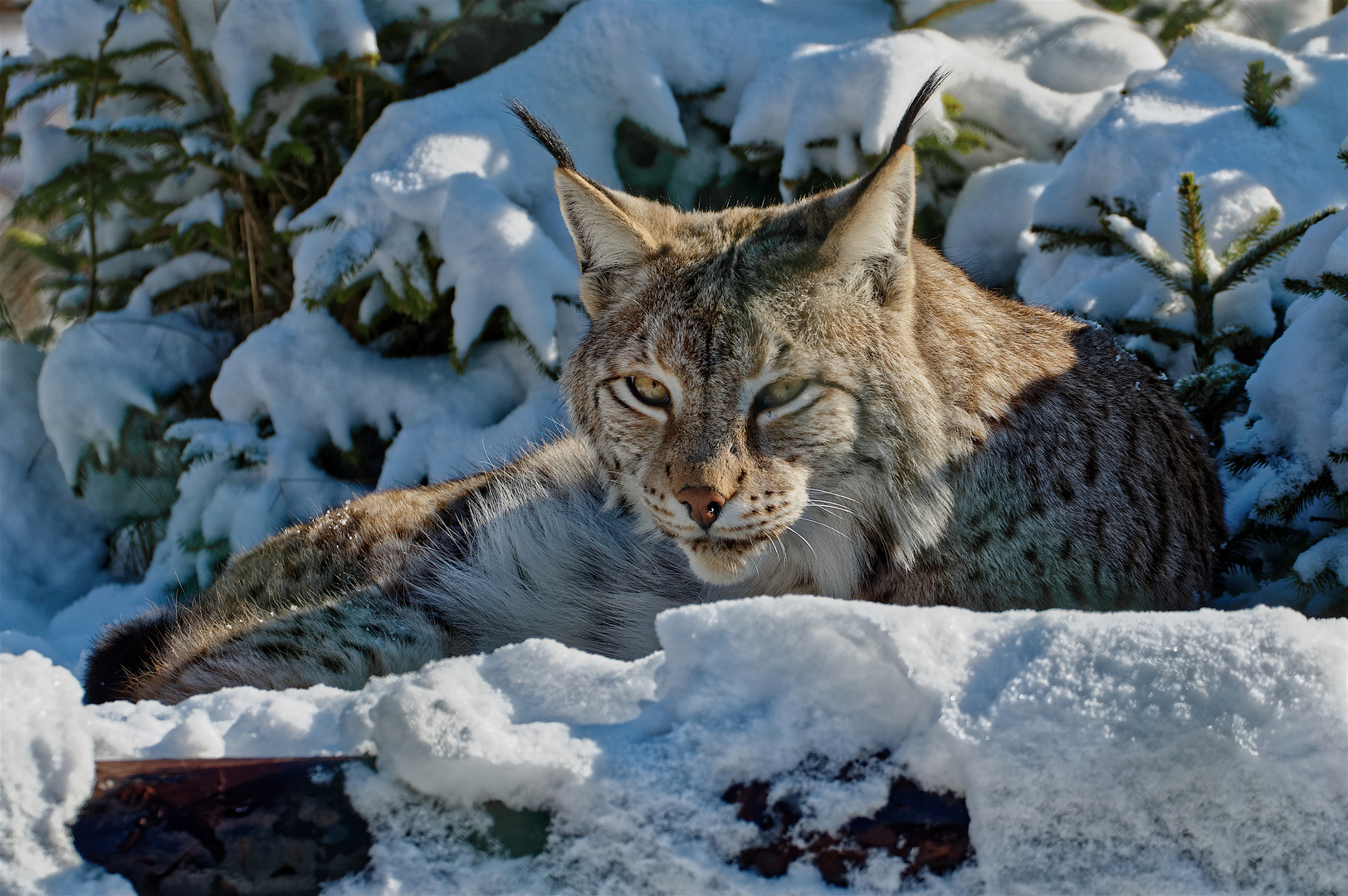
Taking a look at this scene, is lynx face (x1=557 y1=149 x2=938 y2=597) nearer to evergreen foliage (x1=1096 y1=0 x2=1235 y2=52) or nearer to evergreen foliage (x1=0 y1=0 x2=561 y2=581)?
evergreen foliage (x1=0 y1=0 x2=561 y2=581)

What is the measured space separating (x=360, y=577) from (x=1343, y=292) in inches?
115

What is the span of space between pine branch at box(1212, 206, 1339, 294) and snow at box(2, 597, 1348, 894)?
216 cm

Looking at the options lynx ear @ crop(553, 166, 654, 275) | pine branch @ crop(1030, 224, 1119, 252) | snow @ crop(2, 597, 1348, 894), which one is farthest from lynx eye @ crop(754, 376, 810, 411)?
pine branch @ crop(1030, 224, 1119, 252)

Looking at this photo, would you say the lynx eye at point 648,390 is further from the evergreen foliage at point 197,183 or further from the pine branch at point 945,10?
the pine branch at point 945,10

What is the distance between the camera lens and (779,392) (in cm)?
238

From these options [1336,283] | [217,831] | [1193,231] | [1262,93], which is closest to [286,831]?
[217,831]

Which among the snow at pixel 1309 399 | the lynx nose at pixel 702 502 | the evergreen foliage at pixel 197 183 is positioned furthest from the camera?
the evergreen foliage at pixel 197 183

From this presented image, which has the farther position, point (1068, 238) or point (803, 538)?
point (1068, 238)

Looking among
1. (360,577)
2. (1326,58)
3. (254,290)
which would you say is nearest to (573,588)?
(360,577)

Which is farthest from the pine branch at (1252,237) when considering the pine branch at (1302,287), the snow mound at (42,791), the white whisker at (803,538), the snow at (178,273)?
the snow at (178,273)

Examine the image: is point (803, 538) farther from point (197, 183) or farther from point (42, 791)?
point (197, 183)

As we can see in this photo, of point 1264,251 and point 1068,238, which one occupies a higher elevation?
point 1264,251

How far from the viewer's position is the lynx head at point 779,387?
7.59 feet

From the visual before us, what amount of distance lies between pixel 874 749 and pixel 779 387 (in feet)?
3.62
